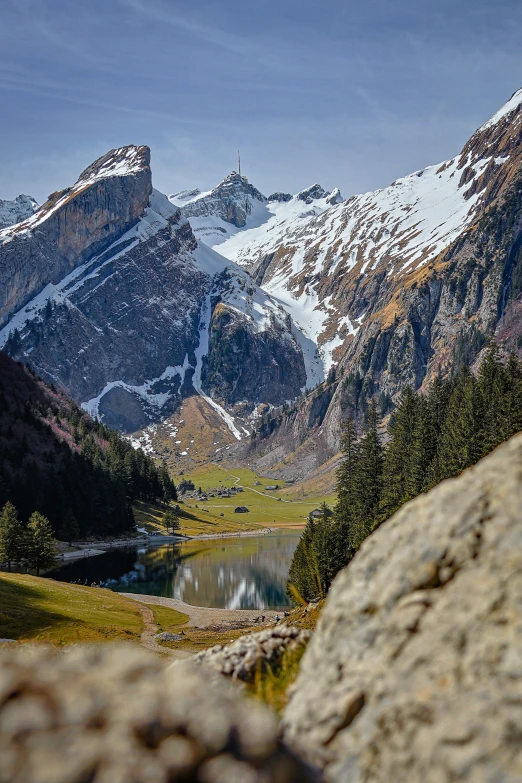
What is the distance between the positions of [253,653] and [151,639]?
56.8 metres

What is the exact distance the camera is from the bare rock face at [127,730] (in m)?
3.50

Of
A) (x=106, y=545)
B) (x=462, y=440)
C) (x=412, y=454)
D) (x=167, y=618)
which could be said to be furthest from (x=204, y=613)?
(x=106, y=545)

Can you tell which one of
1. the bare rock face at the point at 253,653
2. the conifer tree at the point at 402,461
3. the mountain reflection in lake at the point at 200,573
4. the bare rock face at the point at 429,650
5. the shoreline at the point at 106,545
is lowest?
the mountain reflection in lake at the point at 200,573

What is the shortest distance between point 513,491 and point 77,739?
4360 mm

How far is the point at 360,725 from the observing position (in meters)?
5.05

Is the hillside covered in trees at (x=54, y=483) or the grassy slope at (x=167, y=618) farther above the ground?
the hillside covered in trees at (x=54, y=483)

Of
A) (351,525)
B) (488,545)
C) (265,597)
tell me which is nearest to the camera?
(488,545)

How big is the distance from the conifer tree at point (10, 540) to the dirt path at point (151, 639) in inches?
1487

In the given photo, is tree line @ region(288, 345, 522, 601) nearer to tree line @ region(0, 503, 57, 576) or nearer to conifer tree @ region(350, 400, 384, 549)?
conifer tree @ region(350, 400, 384, 549)

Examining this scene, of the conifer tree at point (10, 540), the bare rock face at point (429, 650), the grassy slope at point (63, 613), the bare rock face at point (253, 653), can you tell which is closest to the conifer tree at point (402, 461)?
the grassy slope at point (63, 613)

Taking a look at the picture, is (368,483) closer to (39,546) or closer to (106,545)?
(39,546)

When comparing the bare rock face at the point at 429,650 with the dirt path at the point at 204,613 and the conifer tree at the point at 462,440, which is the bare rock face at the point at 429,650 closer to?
the conifer tree at the point at 462,440

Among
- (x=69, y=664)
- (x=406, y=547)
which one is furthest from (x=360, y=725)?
(x=69, y=664)

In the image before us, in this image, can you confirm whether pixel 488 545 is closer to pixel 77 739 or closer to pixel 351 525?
pixel 77 739
